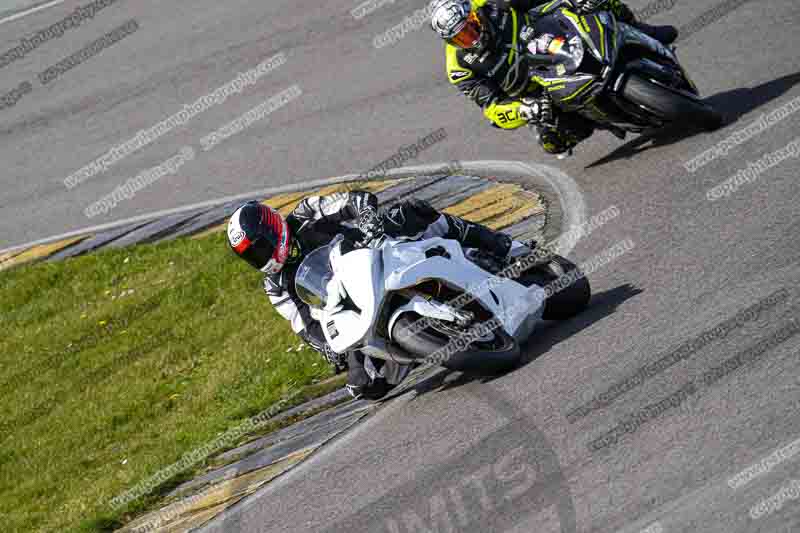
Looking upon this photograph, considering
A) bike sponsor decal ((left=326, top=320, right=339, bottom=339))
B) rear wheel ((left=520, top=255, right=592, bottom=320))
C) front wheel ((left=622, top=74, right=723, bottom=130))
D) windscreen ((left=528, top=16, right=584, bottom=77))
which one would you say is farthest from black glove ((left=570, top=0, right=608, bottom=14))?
bike sponsor decal ((left=326, top=320, right=339, bottom=339))

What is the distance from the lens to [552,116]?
33.9 feet

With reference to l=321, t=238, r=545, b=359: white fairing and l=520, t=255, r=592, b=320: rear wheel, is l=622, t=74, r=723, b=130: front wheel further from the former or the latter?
l=321, t=238, r=545, b=359: white fairing

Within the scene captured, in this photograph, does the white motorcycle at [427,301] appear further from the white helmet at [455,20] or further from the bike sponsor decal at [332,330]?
the white helmet at [455,20]

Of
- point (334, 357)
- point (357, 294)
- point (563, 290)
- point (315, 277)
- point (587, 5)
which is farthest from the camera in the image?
point (587, 5)

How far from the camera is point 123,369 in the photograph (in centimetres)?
1137

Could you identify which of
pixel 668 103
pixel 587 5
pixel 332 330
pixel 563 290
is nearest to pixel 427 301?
pixel 332 330

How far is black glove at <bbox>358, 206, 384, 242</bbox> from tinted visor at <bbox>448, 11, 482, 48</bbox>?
290 cm

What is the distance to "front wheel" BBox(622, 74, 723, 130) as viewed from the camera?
945cm

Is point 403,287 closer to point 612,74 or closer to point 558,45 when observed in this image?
point 612,74

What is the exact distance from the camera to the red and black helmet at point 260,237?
25.9 feet

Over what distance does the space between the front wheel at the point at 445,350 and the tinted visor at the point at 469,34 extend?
3.73 meters

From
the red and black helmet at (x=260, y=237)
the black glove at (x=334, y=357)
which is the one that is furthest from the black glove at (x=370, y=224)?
the black glove at (x=334, y=357)

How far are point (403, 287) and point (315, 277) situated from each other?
70 centimetres

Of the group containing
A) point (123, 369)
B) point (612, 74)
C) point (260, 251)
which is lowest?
point (123, 369)
